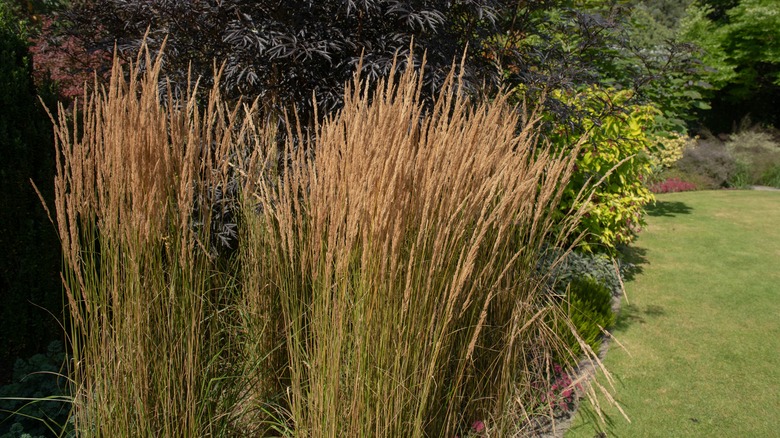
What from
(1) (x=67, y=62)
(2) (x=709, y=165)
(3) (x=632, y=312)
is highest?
(1) (x=67, y=62)

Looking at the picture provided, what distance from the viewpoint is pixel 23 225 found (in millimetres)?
3412

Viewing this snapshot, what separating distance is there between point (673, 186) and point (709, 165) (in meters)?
2.02

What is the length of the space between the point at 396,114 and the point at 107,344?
1.48 meters

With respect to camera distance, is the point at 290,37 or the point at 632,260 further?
the point at 632,260

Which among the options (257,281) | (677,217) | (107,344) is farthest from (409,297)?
(677,217)

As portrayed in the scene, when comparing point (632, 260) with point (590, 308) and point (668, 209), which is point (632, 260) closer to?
point (590, 308)

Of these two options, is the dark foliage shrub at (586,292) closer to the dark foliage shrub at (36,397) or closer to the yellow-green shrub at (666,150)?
the dark foliage shrub at (36,397)

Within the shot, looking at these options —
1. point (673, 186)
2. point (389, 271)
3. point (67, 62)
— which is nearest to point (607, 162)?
point (389, 271)

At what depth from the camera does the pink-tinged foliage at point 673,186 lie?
13.2 m

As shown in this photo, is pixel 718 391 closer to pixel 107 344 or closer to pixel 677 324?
pixel 677 324

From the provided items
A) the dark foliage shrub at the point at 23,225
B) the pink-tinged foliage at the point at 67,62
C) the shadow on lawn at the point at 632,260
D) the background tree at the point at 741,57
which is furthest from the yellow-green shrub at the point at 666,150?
the dark foliage shrub at the point at 23,225

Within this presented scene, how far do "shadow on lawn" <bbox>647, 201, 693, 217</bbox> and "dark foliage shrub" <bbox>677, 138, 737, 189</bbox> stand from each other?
3814 millimetres

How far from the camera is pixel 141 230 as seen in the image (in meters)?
2.10

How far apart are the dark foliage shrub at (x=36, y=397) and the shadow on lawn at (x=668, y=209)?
9.88m
